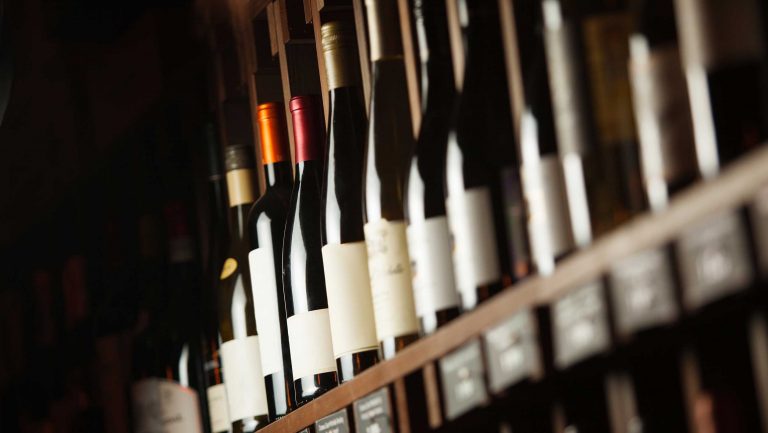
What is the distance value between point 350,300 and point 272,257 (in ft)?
1.01

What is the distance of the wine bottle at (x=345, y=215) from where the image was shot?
1.34 metres

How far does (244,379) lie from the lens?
164 cm

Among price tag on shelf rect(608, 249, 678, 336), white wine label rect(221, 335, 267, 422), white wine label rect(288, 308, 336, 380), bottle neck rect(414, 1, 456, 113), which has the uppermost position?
bottle neck rect(414, 1, 456, 113)

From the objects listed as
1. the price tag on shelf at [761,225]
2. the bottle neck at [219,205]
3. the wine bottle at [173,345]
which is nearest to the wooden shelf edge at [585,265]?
the price tag on shelf at [761,225]

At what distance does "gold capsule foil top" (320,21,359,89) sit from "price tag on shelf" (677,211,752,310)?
700mm

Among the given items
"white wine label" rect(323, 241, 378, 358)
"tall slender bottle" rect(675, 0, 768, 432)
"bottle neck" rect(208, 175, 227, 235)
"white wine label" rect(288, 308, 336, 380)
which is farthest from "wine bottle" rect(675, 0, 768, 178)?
"bottle neck" rect(208, 175, 227, 235)

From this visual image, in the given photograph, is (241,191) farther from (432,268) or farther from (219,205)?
(432,268)

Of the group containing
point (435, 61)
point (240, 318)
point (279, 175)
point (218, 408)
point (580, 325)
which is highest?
point (435, 61)

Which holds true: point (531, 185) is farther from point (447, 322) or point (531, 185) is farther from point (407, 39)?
point (407, 39)

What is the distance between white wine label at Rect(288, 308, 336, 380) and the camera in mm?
1424

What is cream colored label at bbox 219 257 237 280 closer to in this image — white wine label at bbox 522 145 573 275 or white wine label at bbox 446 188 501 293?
white wine label at bbox 446 188 501 293

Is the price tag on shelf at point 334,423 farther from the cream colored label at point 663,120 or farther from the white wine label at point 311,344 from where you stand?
the cream colored label at point 663,120

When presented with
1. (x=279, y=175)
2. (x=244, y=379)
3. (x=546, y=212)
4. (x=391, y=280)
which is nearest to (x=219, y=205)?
(x=279, y=175)

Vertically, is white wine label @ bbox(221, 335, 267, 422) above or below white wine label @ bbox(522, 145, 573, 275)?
below
